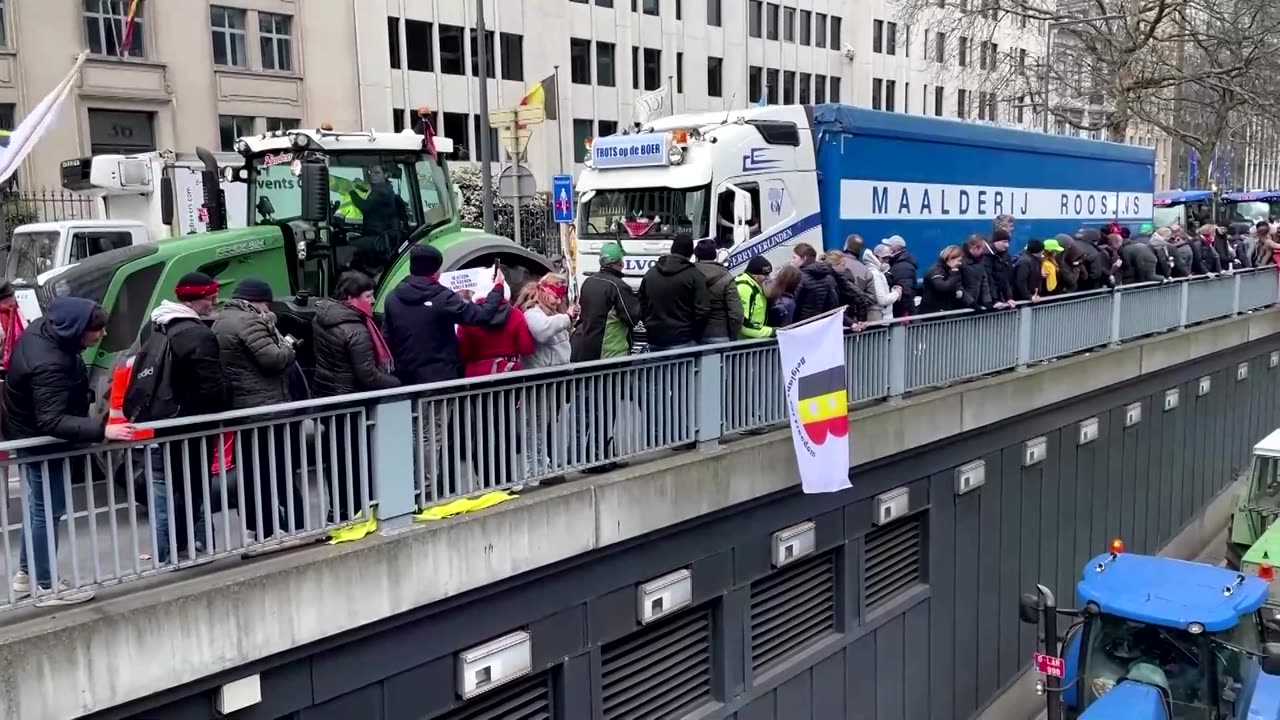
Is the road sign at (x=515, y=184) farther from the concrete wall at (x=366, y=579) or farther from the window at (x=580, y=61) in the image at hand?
the window at (x=580, y=61)

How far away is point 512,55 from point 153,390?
33607mm

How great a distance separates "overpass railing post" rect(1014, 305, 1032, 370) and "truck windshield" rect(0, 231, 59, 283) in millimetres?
14045

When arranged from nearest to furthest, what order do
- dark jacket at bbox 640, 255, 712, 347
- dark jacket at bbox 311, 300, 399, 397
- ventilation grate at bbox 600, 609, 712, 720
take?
dark jacket at bbox 311, 300, 399, 397
ventilation grate at bbox 600, 609, 712, 720
dark jacket at bbox 640, 255, 712, 347

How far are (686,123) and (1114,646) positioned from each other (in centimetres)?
841

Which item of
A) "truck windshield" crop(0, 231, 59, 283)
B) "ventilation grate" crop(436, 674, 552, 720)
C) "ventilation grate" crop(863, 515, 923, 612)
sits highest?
"truck windshield" crop(0, 231, 59, 283)

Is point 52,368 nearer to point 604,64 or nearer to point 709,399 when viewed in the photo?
point 709,399

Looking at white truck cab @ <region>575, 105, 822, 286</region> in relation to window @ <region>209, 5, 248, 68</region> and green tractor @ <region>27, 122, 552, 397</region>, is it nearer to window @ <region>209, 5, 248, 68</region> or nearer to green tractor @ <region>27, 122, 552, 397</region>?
green tractor @ <region>27, 122, 552, 397</region>

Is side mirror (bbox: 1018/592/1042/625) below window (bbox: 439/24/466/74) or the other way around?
below

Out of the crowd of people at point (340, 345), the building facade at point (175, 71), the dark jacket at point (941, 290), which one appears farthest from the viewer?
the building facade at point (175, 71)

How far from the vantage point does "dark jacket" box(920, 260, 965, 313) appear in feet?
36.2

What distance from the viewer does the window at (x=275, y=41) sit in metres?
30.5

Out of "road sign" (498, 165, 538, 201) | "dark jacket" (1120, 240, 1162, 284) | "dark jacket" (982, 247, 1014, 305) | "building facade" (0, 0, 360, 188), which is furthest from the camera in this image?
"building facade" (0, 0, 360, 188)

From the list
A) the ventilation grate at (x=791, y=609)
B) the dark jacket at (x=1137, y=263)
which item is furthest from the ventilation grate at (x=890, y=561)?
the dark jacket at (x=1137, y=263)

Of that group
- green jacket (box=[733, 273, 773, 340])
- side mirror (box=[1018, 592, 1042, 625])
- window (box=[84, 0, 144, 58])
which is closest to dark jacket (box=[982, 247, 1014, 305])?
Answer: green jacket (box=[733, 273, 773, 340])
